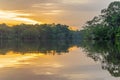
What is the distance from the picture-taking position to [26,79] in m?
10.3

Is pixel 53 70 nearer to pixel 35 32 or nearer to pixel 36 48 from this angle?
pixel 36 48

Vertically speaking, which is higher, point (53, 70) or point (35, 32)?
point (53, 70)

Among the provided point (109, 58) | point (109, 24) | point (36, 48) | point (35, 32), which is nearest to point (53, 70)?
point (109, 58)

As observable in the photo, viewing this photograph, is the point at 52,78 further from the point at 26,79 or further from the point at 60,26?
the point at 60,26

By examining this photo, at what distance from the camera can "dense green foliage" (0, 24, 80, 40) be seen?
11725cm

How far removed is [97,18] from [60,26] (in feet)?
197

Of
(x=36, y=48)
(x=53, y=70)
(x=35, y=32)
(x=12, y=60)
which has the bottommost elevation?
(x=35, y=32)

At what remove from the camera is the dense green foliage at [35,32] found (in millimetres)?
117250

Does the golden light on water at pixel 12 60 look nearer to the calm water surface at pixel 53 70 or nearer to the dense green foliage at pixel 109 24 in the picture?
the calm water surface at pixel 53 70

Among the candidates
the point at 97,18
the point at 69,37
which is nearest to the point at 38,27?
the point at 69,37

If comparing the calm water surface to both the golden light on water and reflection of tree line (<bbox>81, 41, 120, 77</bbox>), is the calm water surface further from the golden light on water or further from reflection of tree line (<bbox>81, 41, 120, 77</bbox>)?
reflection of tree line (<bbox>81, 41, 120, 77</bbox>)

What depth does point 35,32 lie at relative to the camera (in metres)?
117

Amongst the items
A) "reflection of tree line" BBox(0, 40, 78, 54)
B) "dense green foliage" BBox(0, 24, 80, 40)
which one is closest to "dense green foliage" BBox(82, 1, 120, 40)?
"reflection of tree line" BBox(0, 40, 78, 54)

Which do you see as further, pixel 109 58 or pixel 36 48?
pixel 36 48
